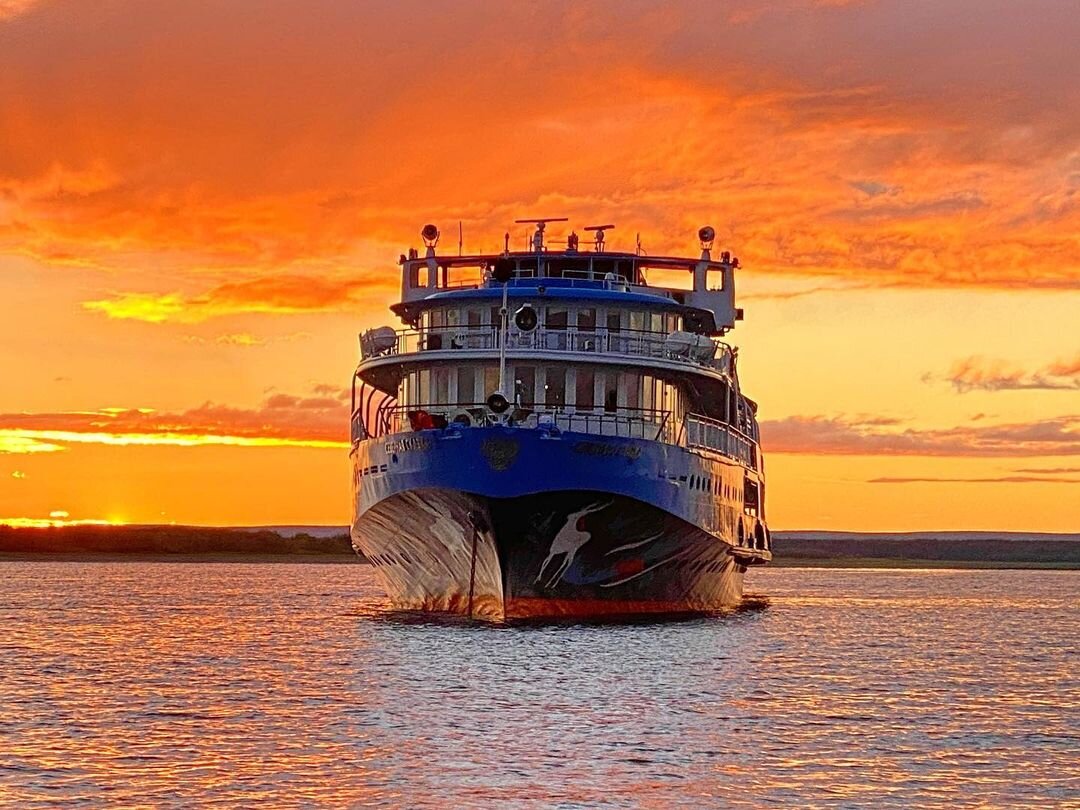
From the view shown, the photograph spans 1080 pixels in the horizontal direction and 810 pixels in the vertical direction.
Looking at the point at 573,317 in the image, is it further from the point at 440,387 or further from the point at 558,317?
the point at 440,387

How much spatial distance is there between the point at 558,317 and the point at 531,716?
25481mm

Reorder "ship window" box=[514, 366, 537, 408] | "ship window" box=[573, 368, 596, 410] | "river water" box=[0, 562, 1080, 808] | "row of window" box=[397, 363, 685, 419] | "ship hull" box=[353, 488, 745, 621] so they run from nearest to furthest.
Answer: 1. "river water" box=[0, 562, 1080, 808]
2. "ship hull" box=[353, 488, 745, 621]
3. "ship window" box=[514, 366, 537, 408]
4. "row of window" box=[397, 363, 685, 419]
5. "ship window" box=[573, 368, 596, 410]

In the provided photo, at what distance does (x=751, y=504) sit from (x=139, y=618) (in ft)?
83.4

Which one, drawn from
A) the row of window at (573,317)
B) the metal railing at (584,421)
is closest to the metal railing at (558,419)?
the metal railing at (584,421)

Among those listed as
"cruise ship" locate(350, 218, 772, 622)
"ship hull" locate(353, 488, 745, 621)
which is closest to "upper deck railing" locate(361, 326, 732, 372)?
"cruise ship" locate(350, 218, 772, 622)

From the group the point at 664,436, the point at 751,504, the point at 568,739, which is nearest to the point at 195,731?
the point at 568,739

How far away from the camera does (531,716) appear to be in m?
36.2

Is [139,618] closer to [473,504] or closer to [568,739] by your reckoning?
[473,504]

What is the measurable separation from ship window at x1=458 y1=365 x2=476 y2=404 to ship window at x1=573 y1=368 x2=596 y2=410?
3224 mm

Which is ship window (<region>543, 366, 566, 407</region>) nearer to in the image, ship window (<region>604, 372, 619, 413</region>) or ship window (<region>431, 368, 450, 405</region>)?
ship window (<region>604, 372, 619, 413</region>)

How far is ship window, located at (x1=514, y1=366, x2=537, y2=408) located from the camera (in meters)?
55.7

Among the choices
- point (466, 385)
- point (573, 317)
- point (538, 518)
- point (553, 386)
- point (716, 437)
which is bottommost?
point (538, 518)

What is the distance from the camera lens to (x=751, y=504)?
7075cm

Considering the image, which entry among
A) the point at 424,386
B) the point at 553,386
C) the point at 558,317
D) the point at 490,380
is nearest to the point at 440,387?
the point at 424,386
